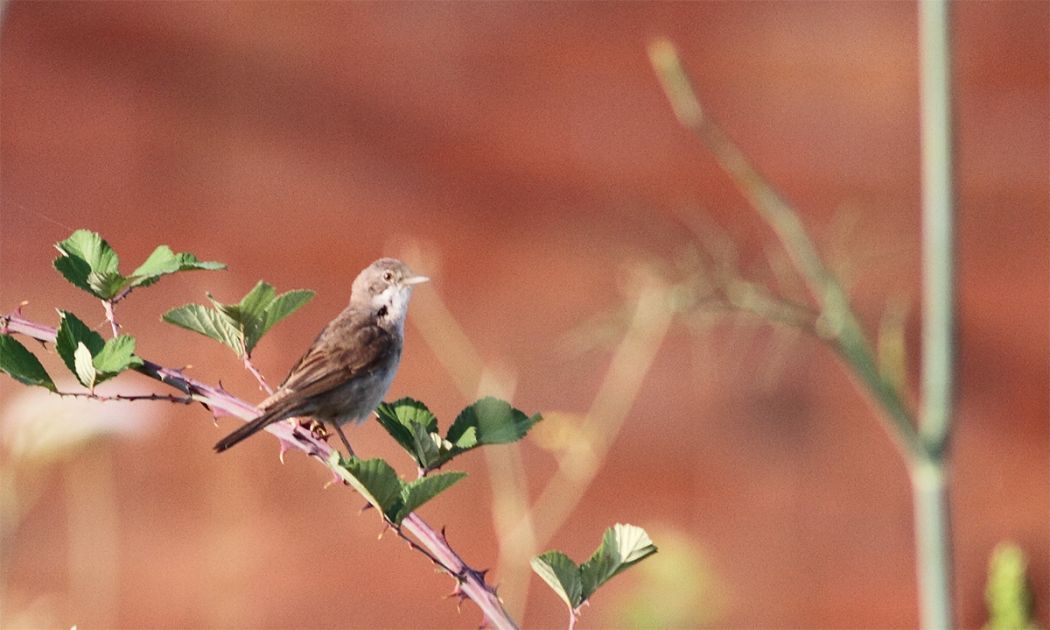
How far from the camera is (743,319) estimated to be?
2.84 meters

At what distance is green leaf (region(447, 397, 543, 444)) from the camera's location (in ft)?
2.73

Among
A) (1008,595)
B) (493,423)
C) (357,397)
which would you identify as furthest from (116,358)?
(1008,595)

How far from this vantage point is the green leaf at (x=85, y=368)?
789 mm

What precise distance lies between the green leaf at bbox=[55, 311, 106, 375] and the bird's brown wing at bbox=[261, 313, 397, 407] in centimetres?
84

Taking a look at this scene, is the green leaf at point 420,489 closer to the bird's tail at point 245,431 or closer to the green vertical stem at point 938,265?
the bird's tail at point 245,431

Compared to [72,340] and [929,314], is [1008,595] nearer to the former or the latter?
[929,314]

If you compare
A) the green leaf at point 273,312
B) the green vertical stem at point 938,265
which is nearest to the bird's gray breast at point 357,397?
the green vertical stem at point 938,265

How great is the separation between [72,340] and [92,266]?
0.07m

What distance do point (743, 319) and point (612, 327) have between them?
2.20 ft

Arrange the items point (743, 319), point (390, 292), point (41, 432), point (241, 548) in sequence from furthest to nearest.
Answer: point (241, 548) → point (743, 319) → point (390, 292) → point (41, 432)

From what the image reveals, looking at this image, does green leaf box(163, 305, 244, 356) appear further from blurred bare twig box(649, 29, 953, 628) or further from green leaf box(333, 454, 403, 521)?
blurred bare twig box(649, 29, 953, 628)

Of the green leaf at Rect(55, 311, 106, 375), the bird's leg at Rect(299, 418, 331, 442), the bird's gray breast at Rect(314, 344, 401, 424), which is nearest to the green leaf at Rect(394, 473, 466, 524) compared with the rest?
the green leaf at Rect(55, 311, 106, 375)

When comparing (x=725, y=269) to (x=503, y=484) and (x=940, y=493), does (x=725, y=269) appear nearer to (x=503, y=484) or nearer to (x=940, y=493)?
(x=940, y=493)

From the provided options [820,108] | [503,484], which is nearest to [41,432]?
[503,484]
